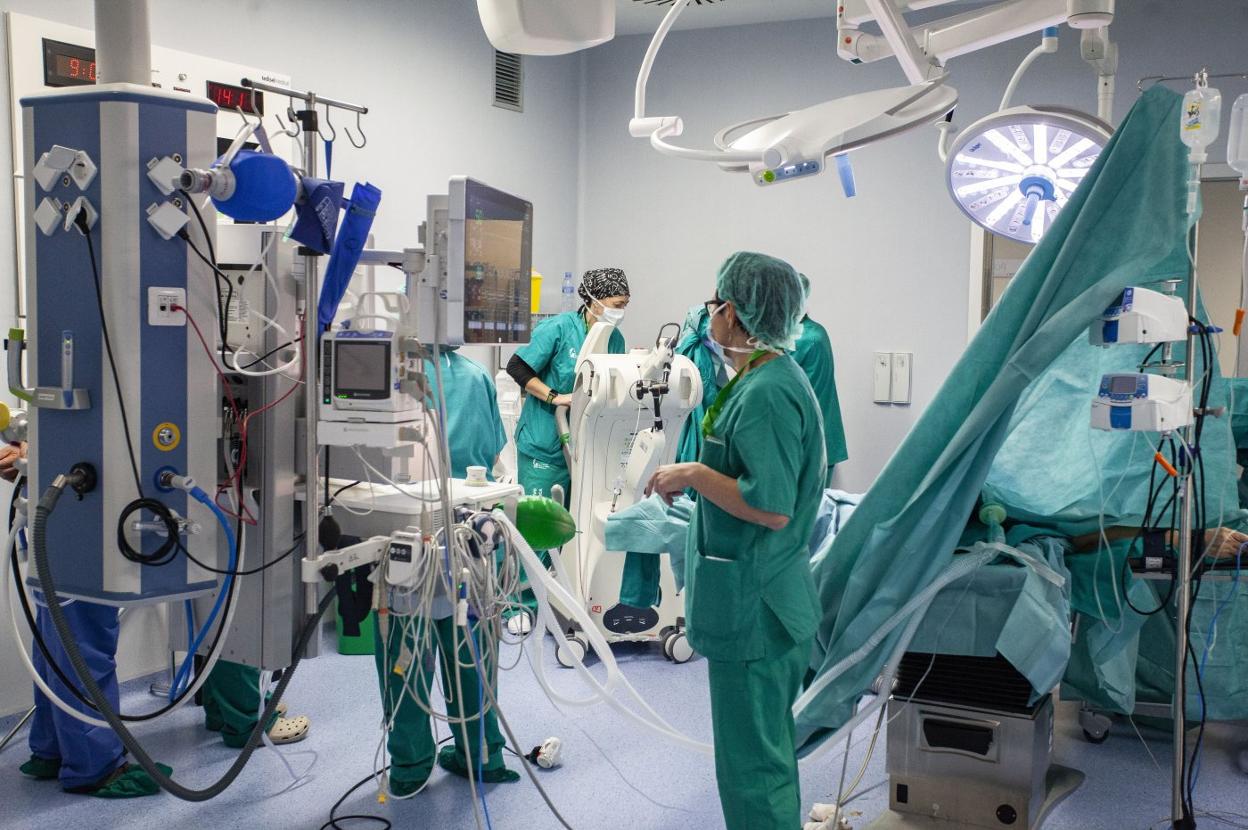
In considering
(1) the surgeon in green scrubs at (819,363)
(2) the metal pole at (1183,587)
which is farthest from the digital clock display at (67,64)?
(2) the metal pole at (1183,587)

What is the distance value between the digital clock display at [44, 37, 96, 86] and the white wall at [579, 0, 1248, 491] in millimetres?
2929

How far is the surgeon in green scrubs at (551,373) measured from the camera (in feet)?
14.6

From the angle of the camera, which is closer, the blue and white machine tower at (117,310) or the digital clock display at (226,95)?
the blue and white machine tower at (117,310)

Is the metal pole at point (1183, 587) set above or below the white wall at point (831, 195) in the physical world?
below

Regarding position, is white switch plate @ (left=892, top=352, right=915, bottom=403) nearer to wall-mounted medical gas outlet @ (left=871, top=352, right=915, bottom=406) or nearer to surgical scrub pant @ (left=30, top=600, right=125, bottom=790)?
wall-mounted medical gas outlet @ (left=871, top=352, right=915, bottom=406)

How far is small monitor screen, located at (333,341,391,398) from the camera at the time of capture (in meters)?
2.30

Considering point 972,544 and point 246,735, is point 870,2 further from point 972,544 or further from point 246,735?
point 246,735

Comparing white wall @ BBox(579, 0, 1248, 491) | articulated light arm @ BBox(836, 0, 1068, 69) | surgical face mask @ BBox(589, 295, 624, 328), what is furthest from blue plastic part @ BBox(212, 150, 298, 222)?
white wall @ BBox(579, 0, 1248, 491)

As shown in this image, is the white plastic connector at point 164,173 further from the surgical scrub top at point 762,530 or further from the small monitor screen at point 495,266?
the surgical scrub top at point 762,530

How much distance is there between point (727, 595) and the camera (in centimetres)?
229

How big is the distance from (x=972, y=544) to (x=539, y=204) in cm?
348

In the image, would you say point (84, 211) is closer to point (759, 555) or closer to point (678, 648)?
point (759, 555)

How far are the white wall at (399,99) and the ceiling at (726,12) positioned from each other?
536mm

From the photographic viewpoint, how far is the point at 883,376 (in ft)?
16.9
